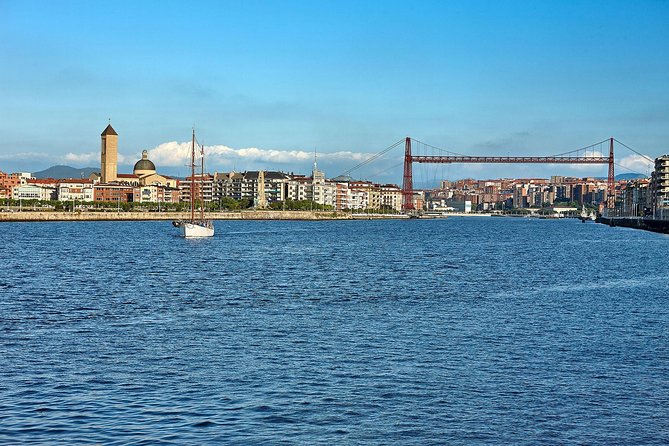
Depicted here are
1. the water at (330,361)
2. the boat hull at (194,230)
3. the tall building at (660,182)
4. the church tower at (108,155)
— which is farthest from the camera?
the church tower at (108,155)

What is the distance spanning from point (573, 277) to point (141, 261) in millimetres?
18338

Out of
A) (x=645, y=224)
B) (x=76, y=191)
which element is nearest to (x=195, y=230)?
(x=645, y=224)

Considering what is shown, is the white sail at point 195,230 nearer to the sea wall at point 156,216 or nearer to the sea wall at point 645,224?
the sea wall at point 156,216

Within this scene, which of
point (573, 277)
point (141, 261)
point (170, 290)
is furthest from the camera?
point (141, 261)

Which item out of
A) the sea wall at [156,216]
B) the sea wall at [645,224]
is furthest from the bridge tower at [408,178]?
the sea wall at [645,224]

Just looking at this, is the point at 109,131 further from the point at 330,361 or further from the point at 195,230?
the point at 330,361

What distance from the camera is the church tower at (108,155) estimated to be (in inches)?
6668

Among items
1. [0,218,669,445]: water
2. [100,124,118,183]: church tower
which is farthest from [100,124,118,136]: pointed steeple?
[0,218,669,445]: water

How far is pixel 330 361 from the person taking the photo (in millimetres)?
14562

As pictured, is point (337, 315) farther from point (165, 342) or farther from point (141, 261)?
point (141, 261)

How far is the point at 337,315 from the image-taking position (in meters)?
20.3

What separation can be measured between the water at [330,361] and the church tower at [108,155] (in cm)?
14404

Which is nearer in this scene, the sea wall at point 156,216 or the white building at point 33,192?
the sea wall at point 156,216

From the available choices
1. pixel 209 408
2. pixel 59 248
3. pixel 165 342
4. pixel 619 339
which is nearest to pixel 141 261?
pixel 59 248
